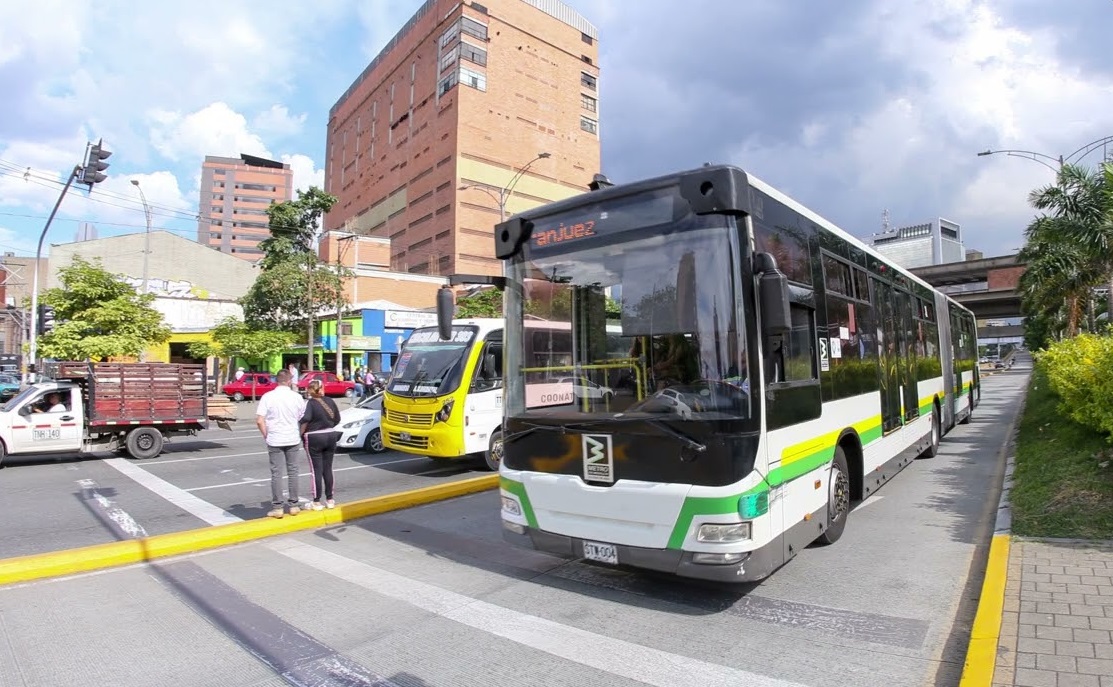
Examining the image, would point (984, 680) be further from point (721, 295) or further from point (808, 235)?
point (808, 235)

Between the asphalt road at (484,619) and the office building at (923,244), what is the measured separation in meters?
102

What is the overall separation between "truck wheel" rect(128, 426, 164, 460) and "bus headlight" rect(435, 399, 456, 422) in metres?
7.36

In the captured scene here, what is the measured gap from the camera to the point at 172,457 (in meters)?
13.8

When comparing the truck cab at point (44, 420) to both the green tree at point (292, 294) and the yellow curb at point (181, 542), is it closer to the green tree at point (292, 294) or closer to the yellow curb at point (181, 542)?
the yellow curb at point (181, 542)

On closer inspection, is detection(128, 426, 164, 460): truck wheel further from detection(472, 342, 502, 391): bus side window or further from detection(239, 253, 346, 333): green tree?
detection(239, 253, 346, 333): green tree

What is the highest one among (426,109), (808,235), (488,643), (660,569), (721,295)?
(426,109)

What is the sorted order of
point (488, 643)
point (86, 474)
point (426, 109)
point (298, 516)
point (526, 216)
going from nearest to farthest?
point (488, 643), point (526, 216), point (298, 516), point (86, 474), point (426, 109)

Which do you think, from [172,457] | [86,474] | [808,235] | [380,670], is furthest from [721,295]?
[172,457]

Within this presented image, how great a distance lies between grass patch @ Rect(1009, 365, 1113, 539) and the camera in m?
6.04

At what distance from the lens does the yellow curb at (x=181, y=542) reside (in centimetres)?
585

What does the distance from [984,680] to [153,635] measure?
17.1 feet

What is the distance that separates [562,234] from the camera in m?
5.34

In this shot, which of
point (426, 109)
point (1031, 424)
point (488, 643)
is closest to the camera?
point (488, 643)

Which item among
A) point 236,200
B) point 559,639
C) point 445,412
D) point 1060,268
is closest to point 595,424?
point 559,639
